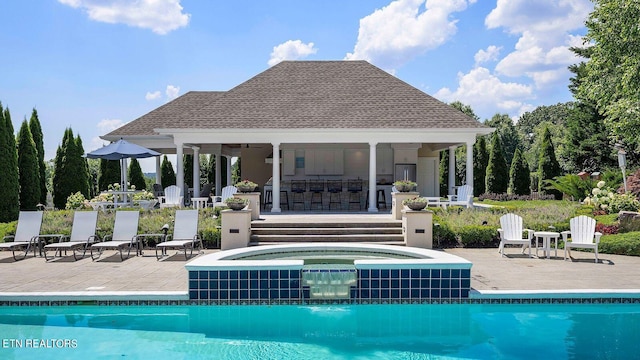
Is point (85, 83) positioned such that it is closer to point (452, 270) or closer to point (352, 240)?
point (352, 240)

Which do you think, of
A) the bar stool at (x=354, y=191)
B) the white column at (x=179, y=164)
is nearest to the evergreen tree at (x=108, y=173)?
the white column at (x=179, y=164)

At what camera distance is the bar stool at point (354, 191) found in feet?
63.4

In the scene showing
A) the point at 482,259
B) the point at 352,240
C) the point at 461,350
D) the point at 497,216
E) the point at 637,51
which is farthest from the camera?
the point at 637,51

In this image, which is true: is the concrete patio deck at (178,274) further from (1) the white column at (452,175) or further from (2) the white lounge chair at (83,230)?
(1) the white column at (452,175)

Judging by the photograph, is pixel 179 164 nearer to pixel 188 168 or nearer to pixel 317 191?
pixel 317 191

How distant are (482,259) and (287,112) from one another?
33.6ft

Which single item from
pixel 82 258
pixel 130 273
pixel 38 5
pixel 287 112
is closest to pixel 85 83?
pixel 38 5

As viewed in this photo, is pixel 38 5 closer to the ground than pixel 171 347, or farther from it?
farther from it

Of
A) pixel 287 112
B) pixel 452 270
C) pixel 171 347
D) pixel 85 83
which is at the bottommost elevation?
pixel 171 347

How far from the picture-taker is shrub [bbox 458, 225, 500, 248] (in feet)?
43.4

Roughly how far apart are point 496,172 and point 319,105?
676 inches

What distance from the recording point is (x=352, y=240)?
1327 centimetres

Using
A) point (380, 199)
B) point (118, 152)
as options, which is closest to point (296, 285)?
point (118, 152)

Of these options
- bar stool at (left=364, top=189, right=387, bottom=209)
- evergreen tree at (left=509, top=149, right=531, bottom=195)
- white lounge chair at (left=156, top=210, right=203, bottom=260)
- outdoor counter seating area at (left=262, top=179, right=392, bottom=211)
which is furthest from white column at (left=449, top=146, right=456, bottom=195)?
evergreen tree at (left=509, top=149, right=531, bottom=195)
